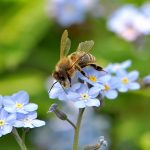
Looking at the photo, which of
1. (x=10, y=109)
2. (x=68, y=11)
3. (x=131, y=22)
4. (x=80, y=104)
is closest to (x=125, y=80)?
(x=80, y=104)

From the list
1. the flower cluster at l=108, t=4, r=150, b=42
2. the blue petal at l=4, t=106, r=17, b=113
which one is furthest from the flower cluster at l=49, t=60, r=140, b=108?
the flower cluster at l=108, t=4, r=150, b=42

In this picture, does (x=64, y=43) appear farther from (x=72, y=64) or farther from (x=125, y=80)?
(x=125, y=80)

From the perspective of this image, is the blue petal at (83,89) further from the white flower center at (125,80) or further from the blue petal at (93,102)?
the white flower center at (125,80)

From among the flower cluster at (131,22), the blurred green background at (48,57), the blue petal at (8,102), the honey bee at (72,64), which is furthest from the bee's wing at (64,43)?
the flower cluster at (131,22)

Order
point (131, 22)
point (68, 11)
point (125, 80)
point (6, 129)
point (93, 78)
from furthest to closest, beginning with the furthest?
1. point (68, 11)
2. point (131, 22)
3. point (125, 80)
4. point (93, 78)
5. point (6, 129)

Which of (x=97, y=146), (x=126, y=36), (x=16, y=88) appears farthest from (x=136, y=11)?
(x=97, y=146)

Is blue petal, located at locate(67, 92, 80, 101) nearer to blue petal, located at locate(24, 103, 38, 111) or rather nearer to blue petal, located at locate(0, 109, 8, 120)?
blue petal, located at locate(24, 103, 38, 111)

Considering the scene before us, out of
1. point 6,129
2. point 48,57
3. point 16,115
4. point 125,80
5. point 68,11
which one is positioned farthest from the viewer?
point 68,11
